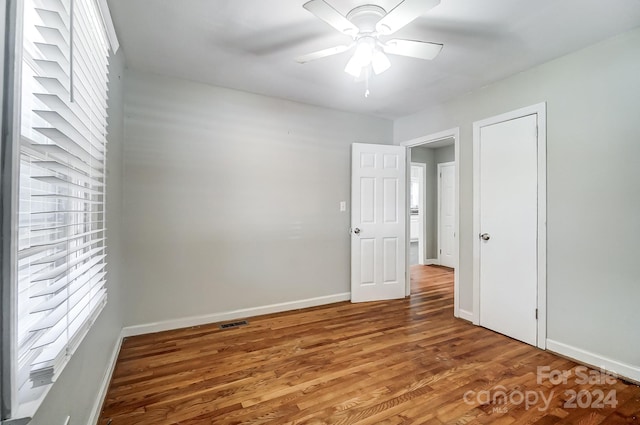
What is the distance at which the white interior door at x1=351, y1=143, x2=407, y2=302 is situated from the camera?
152 inches

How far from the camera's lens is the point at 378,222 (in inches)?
155

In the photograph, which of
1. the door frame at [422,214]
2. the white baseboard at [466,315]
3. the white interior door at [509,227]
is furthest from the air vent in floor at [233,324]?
the door frame at [422,214]

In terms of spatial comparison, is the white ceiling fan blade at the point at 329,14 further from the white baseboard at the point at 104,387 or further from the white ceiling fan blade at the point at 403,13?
the white baseboard at the point at 104,387

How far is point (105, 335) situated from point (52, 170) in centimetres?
143

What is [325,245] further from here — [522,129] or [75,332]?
[75,332]

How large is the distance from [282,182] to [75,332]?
2.53m

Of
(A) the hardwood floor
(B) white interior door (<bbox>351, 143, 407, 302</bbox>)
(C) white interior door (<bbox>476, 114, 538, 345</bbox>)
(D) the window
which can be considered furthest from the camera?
(B) white interior door (<bbox>351, 143, 407, 302</bbox>)

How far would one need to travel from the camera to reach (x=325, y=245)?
380 centimetres

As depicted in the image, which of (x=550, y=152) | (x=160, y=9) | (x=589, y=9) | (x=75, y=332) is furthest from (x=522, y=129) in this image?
(x=75, y=332)

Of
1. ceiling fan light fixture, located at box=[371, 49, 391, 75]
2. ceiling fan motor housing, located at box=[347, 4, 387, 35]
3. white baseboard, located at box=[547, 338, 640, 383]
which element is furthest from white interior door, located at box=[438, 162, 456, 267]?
ceiling fan motor housing, located at box=[347, 4, 387, 35]

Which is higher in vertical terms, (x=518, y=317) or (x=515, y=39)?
(x=515, y=39)

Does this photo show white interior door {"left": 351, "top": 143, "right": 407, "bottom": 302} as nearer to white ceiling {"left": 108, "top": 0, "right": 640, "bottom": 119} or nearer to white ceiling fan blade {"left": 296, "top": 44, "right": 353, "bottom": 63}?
white ceiling {"left": 108, "top": 0, "right": 640, "bottom": 119}

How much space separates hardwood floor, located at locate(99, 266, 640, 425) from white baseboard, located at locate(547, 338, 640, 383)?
0.09 metres

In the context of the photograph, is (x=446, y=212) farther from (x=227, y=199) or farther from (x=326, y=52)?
(x=326, y=52)
